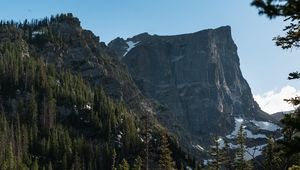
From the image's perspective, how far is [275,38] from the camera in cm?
1405

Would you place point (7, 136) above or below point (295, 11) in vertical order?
below

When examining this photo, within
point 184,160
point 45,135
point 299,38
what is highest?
point 299,38

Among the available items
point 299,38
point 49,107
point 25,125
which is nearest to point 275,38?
point 299,38

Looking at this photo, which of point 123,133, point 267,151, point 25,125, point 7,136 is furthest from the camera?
point 123,133

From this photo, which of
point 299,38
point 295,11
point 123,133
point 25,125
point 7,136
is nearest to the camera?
point 295,11

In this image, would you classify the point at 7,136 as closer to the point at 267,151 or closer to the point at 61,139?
the point at 61,139

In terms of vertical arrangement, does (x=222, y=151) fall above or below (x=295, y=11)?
below

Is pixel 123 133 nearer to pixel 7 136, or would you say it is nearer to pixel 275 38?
pixel 7 136

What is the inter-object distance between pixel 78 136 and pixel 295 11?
174374 mm

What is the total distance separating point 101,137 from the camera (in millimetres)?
190375

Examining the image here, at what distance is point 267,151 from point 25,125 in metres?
144

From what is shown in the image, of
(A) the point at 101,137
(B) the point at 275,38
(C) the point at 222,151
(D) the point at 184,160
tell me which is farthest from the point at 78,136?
(B) the point at 275,38

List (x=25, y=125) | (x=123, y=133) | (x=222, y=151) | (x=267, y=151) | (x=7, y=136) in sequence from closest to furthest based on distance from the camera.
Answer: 1. (x=267, y=151)
2. (x=222, y=151)
3. (x=7, y=136)
4. (x=25, y=125)
5. (x=123, y=133)

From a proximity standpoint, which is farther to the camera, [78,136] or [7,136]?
[78,136]
